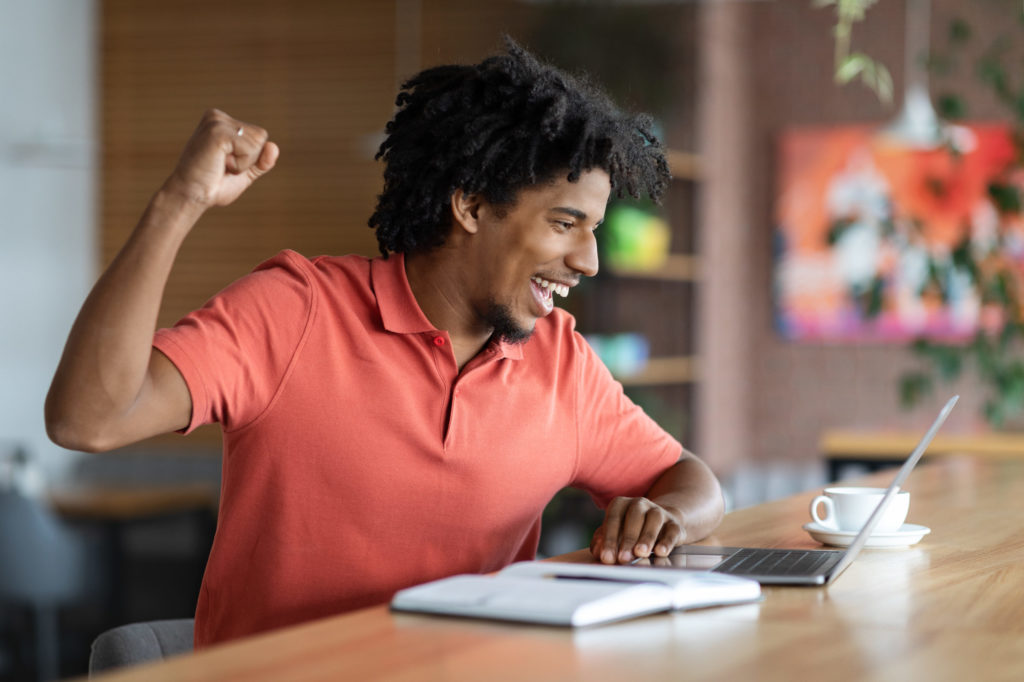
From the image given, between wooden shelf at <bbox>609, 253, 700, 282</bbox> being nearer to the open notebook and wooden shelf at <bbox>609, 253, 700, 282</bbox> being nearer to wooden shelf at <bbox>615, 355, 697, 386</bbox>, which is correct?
wooden shelf at <bbox>615, 355, 697, 386</bbox>

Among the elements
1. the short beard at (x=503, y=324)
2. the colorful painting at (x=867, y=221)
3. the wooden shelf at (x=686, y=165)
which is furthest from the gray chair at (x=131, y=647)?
the colorful painting at (x=867, y=221)

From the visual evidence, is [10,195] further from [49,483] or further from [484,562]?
[484,562]

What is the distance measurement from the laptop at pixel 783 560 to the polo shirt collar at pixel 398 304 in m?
0.41

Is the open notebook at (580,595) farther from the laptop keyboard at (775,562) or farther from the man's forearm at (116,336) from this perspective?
the man's forearm at (116,336)

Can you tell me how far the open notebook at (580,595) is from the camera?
1069mm

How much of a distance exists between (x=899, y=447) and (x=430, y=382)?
9.82ft

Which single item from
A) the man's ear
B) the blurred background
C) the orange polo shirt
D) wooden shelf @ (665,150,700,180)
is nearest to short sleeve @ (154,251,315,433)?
the orange polo shirt

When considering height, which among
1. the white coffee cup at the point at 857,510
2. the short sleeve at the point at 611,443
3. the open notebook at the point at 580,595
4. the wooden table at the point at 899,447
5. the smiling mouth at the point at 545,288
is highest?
the smiling mouth at the point at 545,288

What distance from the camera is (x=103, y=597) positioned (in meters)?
4.25

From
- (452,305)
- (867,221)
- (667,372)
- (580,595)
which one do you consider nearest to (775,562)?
(580,595)

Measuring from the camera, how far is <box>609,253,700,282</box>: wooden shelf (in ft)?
17.4

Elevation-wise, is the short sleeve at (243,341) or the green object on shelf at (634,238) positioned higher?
the green object on shelf at (634,238)

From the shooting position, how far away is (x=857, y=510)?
1.59m

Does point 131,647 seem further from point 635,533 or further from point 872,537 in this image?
point 872,537
